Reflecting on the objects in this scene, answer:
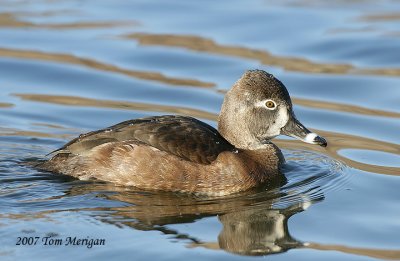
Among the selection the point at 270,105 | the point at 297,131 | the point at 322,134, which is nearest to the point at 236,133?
the point at 270,105

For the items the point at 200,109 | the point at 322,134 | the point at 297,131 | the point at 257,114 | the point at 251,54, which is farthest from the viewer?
the point at 251,54

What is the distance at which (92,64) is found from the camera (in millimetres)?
14500

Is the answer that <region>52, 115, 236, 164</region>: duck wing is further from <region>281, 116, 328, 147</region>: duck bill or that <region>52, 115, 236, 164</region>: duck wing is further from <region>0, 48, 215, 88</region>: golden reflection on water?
<region>0, 48, 215, 88</region>: golden reflection on water

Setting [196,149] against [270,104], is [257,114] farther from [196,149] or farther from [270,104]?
[196,149]

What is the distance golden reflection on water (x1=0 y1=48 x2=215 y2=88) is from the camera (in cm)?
1388

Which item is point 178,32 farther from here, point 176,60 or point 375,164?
point 375,164

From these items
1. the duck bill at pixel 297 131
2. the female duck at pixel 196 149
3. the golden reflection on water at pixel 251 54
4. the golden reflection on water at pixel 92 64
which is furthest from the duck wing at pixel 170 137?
the golden reflection on water at pixel 251 54

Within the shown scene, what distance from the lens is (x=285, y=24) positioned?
16312 millimetres

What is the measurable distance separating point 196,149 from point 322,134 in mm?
2871

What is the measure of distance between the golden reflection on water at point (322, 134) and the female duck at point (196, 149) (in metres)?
1.04

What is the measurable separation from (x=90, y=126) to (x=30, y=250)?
4.33 m

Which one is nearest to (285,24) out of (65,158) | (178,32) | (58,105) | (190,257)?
(178,32)

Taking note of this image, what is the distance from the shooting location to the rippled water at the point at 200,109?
828cm

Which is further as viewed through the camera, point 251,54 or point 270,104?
point 251,54
